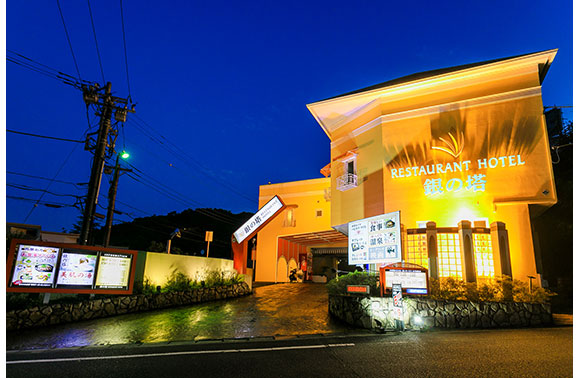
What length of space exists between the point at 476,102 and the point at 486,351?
11.6 meters

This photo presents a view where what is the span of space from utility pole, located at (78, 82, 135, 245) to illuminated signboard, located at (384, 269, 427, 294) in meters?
12.1

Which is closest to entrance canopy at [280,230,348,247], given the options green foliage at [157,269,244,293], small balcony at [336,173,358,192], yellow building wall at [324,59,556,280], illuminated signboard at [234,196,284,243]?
small balcony at [336,173,358,192]

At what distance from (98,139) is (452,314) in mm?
15356

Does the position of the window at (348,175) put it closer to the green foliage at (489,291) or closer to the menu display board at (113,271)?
the green foliage at (489,291)

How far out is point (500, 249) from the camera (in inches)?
485

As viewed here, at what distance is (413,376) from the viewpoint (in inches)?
205

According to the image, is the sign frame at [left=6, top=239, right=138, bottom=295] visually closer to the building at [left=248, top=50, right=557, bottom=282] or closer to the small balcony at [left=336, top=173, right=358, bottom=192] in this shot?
the small balcony at [left=336, top=173, right=358, bottom=192]

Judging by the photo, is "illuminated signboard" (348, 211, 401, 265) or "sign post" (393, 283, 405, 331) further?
"illuminated signboard" (348, 211, 401, 265)

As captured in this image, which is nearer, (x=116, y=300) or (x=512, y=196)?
(x=116, y=300)

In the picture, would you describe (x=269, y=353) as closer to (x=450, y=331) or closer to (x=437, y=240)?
(x=450, y=331)

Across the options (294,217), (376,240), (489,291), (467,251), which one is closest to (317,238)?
(294,217)

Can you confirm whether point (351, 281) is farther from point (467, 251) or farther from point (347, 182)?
point (347, 182)

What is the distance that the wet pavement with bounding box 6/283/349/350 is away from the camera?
838cm

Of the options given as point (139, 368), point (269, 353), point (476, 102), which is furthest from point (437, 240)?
point (139, 368)
